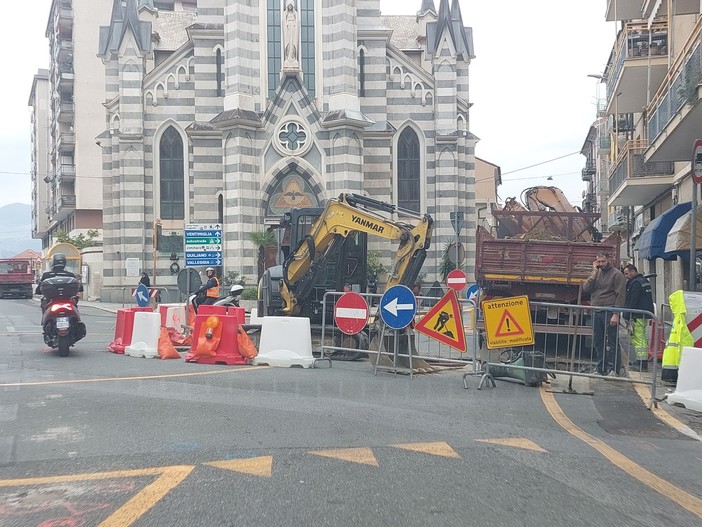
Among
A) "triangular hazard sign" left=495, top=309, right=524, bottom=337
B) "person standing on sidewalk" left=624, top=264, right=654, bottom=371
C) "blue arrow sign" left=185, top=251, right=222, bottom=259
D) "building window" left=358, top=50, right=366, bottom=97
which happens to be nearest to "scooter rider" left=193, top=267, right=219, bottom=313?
"blue arrow sign" left=185, top=251, right=222, bottom=259

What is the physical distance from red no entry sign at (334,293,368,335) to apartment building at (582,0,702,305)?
656cm

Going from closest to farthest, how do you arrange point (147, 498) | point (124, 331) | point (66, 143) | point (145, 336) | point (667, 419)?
1. point (147, 498)
2. point (667, 419)
3. point (145, 336)
4. point (124, 331)
5. point (66, 143)

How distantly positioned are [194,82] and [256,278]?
32.9 ft

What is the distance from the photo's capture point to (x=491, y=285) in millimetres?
14117

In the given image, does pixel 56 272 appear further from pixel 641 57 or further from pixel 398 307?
pixel 641 57

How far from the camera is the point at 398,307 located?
11.0 meters

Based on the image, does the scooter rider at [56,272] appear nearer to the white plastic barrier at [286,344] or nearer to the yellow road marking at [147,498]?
the white plastic barrier at [286,344]

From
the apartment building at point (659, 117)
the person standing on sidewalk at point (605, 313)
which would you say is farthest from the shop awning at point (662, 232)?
the person standing on sidewalk at point (605, 313)

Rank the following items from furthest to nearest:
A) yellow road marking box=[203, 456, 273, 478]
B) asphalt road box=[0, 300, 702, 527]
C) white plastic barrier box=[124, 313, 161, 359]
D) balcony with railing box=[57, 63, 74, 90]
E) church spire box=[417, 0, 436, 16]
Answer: balcony with railing box=[57, 63, 74, 90] < church spire box=[417, 0, 436, 16] < white plastic barrier box=[124, 313, 161, 359] < yellow road marking box=[203, 456, 273, 478] < asphalt road box=[0, 300, 702, 527]

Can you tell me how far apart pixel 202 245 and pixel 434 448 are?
12.9 metres

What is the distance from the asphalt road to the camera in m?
4.62

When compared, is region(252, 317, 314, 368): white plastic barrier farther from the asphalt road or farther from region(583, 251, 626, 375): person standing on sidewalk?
region(583, 251, 626, 375): person standing on sidewalk

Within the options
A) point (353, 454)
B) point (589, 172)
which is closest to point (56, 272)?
point (353, 454)

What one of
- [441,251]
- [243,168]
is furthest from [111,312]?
[441,251]
